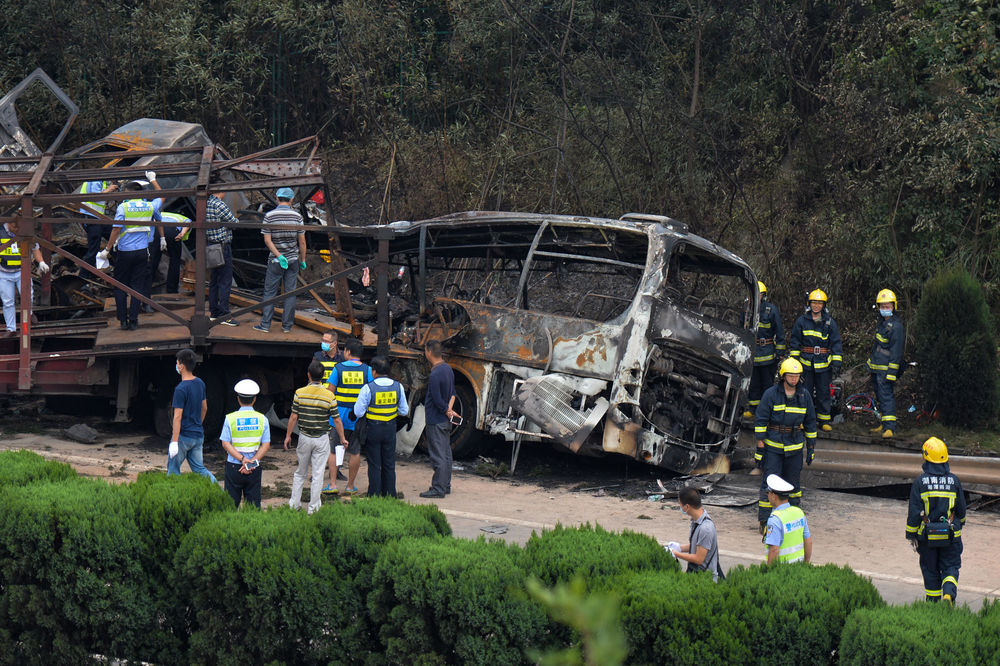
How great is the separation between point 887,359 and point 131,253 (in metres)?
7.92

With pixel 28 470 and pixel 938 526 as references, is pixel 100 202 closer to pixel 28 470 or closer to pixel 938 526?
pixel 28 470

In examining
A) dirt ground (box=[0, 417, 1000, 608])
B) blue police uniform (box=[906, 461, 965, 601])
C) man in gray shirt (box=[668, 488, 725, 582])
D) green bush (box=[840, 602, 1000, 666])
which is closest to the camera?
green bush (box=[840, 602, 1000, 666])

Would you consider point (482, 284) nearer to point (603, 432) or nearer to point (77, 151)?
point (603, 432)

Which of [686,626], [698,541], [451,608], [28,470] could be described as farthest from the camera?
[28,470]

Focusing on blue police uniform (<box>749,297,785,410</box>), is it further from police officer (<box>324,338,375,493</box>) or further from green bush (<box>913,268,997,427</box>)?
police officer (<box>324,338,375,493</box>)

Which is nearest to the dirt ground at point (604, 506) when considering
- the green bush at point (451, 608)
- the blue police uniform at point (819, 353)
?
the blue police uniform at point (819, 353)

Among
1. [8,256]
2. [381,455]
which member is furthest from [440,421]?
[8,256]

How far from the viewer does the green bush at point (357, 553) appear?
571cm

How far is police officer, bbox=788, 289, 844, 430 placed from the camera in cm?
1187

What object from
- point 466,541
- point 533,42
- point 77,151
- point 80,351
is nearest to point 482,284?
point 80,351

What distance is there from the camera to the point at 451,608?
530 centimetres

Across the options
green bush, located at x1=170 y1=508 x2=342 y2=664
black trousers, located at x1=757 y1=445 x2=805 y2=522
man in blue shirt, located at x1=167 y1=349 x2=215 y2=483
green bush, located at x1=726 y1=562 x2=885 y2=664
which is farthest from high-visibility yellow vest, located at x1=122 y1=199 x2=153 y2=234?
green bush, located at x1=726 y1=562 x2=885 y2=664

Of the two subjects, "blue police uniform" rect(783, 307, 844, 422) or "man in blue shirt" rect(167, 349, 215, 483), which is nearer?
"man in blue shirt" rect(167, 349, 215, 483)

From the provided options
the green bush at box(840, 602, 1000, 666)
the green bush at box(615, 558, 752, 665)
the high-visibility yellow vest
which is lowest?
the green bush at box(615, 558, 752, 665)
